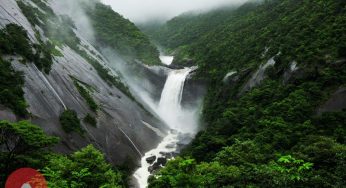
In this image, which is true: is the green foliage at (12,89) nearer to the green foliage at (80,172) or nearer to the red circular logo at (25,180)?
the green foliage at (80,172)

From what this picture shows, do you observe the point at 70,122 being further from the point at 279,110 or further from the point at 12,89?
the point at 279,110

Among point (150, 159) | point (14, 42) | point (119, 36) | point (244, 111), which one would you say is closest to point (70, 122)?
point (14, 42)

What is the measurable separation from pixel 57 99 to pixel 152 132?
16748mm

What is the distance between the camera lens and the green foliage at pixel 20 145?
773 inches

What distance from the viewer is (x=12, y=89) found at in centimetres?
2845

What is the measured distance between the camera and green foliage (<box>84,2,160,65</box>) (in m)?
82.8

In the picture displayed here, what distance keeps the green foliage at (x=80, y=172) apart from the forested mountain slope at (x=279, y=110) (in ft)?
10.4

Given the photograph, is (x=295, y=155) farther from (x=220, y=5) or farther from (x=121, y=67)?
(x=220, y=5)

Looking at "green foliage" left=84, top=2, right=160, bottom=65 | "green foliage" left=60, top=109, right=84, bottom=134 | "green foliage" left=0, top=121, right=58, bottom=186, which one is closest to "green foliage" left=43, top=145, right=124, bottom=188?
"green foliage" left=0, top=121, right=58, bottom=186

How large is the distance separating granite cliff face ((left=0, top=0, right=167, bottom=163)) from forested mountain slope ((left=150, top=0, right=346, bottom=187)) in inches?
284

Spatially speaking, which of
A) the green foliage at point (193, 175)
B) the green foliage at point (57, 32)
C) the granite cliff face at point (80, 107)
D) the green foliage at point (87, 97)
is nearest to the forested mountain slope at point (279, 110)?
the green foliage at point (193, 175)

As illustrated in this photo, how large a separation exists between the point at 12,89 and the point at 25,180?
1393 centimetres

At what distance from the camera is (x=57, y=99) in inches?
1339

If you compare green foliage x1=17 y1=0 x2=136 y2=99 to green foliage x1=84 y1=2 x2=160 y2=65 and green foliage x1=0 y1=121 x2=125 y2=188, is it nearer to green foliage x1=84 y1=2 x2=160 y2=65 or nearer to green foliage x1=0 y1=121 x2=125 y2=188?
green foliage x1=84 y1=2 x2=160 y2=65
